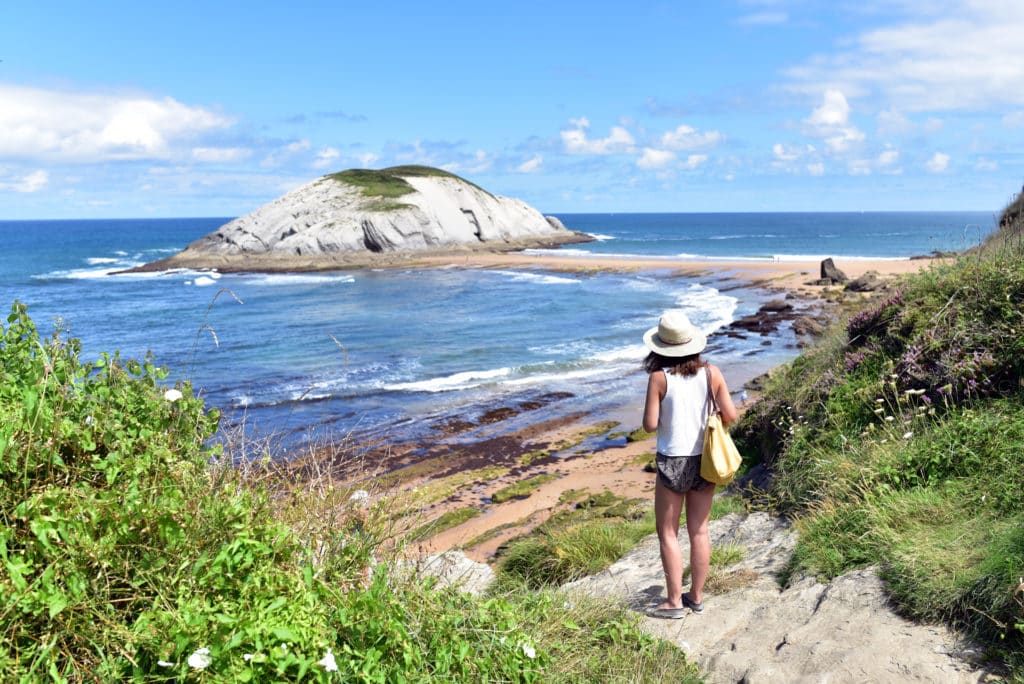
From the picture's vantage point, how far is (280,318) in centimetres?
3447

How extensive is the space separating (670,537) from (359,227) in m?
67.8

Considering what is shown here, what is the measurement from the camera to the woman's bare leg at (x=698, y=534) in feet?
16.3

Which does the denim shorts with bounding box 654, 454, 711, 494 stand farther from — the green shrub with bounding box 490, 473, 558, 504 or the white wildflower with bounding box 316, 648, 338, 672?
the green shrub with bounding box 490, 473, 558, 504

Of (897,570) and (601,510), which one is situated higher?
(897,570)

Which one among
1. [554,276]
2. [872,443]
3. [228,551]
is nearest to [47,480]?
[228,551]

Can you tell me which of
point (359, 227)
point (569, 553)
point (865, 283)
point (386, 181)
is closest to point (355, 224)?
point (359, 227)

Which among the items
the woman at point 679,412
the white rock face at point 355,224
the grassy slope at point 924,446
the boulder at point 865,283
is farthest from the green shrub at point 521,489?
the white rock face at point 355,224

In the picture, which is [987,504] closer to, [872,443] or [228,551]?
[872,443]

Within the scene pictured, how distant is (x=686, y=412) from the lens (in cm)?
483

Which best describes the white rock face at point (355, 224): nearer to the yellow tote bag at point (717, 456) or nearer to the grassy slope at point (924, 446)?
the grassy slope at point (924, 446)

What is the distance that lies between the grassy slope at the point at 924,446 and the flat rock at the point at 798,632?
18 centimetres

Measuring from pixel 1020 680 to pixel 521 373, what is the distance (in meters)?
18.6

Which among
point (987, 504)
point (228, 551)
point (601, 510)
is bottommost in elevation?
point (601, 510)

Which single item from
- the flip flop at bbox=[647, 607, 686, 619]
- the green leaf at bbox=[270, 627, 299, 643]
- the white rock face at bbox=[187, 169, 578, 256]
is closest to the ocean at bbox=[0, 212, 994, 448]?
the green leaf at bbox=[270, 627, 299, 643]
